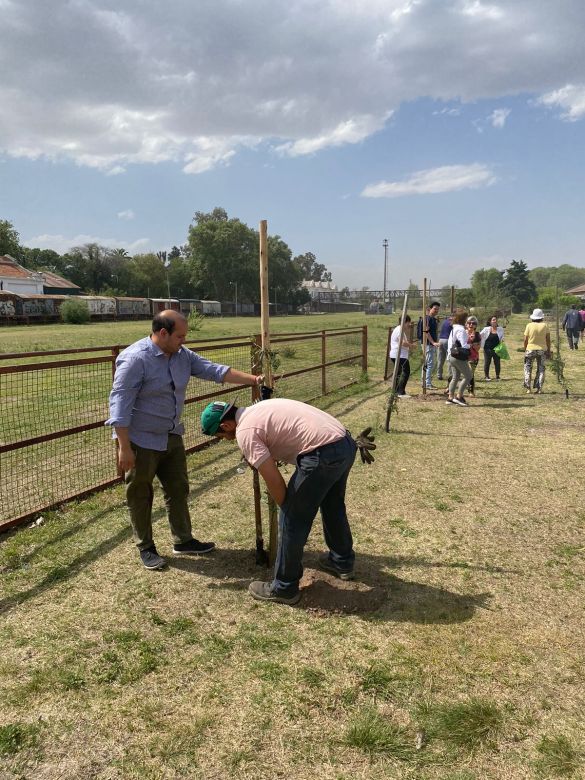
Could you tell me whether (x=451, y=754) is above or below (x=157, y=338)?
below

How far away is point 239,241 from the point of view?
85375 millimetres

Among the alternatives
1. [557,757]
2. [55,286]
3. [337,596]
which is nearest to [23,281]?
[55,286]

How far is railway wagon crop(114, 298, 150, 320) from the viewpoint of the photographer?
179 ft

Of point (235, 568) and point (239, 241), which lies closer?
point (235, 568)

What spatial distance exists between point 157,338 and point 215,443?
12.6 feet

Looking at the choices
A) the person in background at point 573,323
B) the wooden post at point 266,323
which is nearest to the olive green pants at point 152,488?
the wooden post at point 266,323

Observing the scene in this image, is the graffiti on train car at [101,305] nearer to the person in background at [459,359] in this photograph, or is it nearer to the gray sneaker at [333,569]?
the person in background at [459,359]

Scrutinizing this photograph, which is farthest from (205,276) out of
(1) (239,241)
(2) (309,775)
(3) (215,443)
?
(2) (309,775)

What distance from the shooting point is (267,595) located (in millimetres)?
3408

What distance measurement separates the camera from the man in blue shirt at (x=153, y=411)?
3465 millimetres

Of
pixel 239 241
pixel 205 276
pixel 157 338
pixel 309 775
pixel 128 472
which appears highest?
pixel 239 241

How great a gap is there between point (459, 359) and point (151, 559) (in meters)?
6.87

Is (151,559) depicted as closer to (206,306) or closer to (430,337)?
(430,337)

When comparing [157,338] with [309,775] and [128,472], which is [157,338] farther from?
[309,775]
